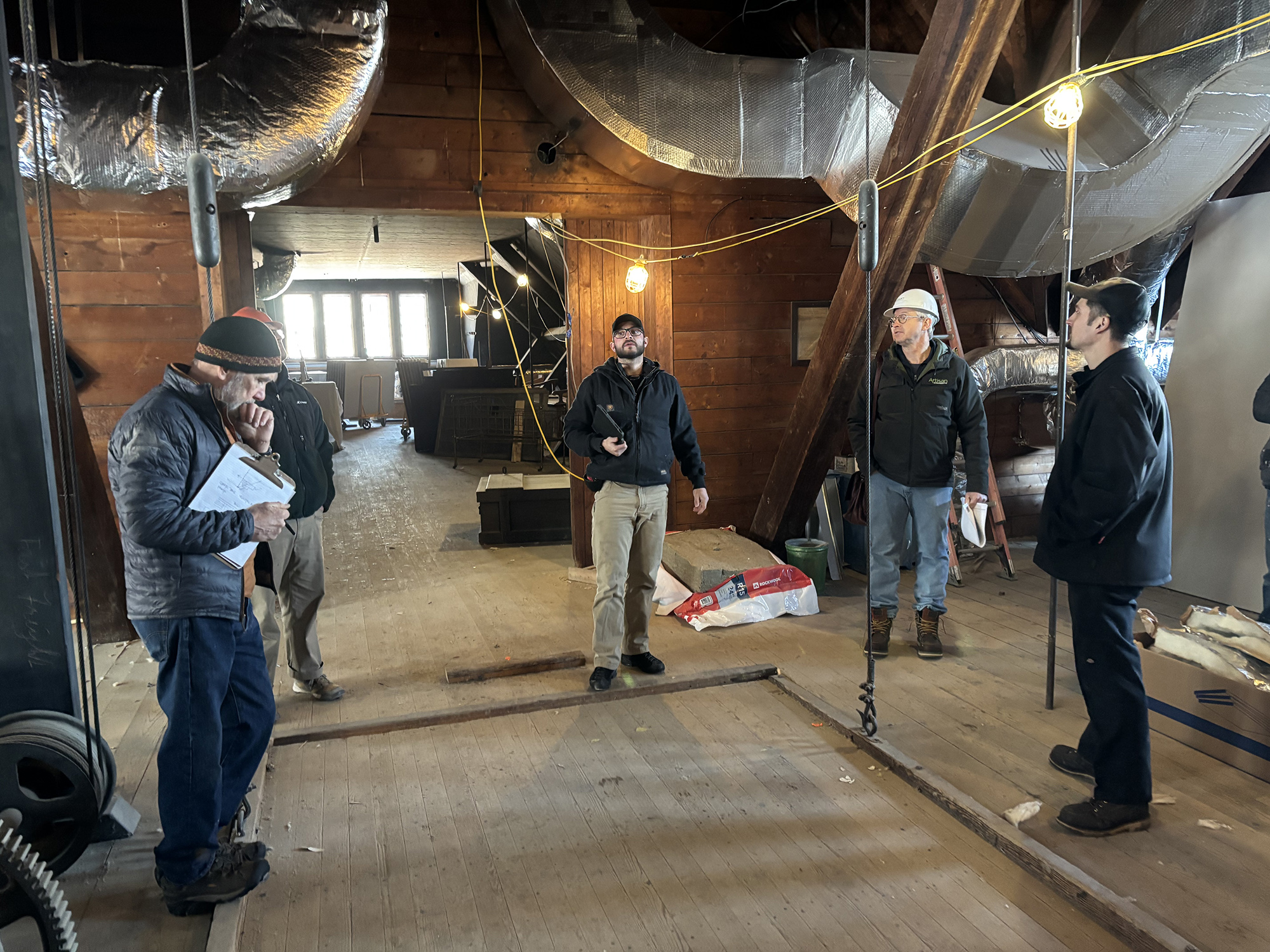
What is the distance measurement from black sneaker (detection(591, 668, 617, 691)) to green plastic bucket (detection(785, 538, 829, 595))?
68.3 inches

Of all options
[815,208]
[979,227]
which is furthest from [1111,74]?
[815,208]

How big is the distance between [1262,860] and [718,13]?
4.99 meters

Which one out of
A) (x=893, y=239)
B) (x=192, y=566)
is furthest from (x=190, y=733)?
(x=893, y=239)

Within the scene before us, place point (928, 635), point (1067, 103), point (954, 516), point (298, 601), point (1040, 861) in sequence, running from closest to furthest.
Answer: point (1040, 861)
point (1067, 103)
point (298, 601)
point (928, 635)
point (954, 516)

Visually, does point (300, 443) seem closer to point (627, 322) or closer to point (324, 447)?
point (324, 447)

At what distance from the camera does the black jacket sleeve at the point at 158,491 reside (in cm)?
181

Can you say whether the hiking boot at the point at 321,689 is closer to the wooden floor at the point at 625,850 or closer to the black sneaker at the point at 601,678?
the wooden floor at the point at 625,850

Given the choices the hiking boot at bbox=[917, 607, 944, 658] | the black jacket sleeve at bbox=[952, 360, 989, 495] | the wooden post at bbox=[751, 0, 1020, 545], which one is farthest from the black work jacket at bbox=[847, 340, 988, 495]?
the hiking boot at bbox=[917, 607, 944, 658]

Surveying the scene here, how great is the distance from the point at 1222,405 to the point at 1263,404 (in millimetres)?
1020

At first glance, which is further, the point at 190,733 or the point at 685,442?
the point at 685,442

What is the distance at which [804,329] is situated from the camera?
5.42m

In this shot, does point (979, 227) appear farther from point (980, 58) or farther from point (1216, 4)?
point (1216, 4)

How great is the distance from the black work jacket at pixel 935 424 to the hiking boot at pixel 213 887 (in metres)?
2.78

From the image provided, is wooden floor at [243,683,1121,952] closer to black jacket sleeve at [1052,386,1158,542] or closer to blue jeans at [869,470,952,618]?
black jacket sleeve at [1052,386,1158,542]
